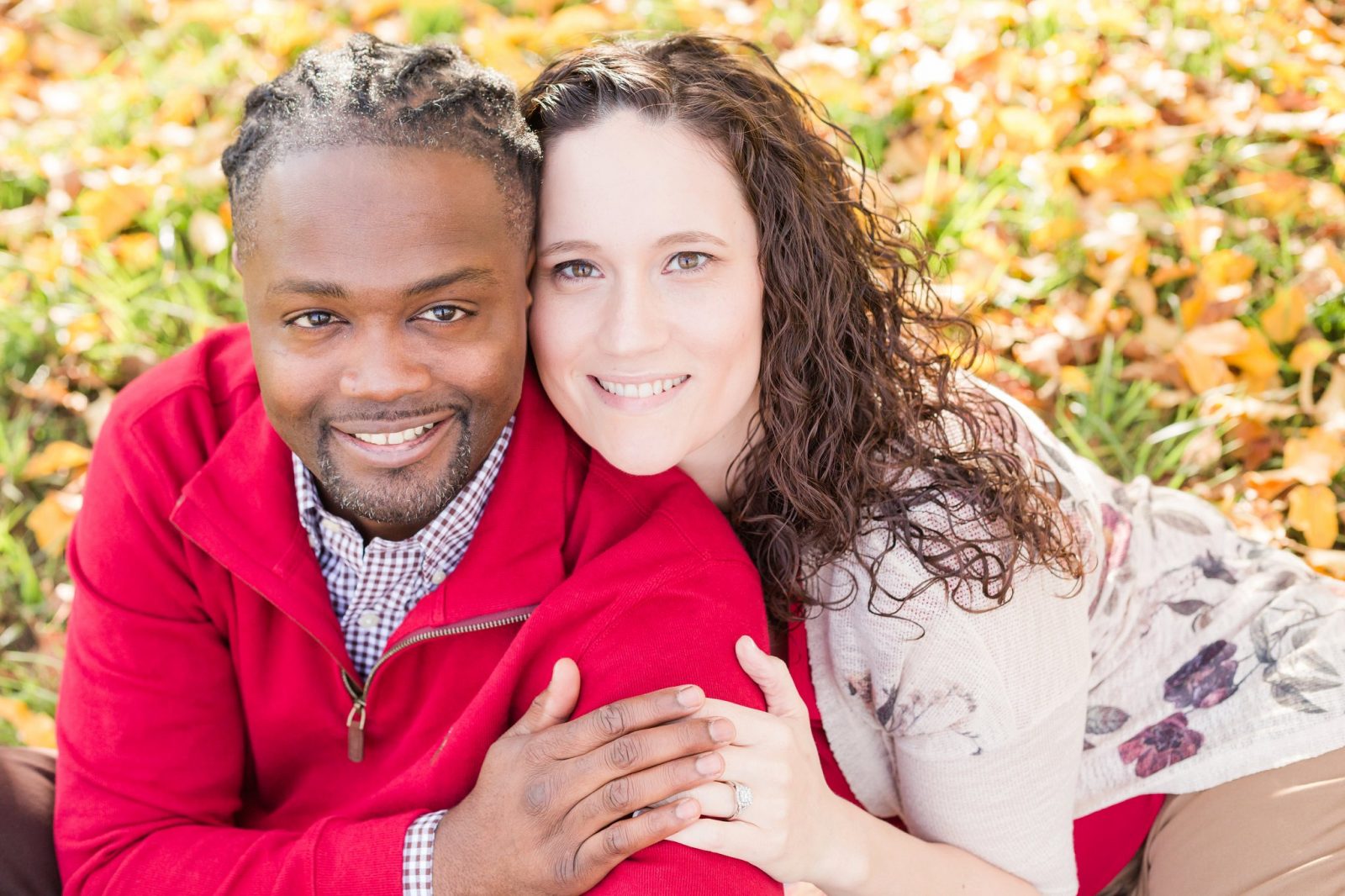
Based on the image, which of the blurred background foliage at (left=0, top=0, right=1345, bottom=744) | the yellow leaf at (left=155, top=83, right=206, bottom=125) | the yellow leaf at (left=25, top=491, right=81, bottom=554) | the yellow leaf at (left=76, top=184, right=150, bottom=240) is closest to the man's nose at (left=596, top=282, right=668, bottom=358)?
the blurred background foliage at (left=0, top=0, right=1345, bottom=744)

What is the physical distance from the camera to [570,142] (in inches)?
76.2

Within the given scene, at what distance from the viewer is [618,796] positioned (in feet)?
5.61

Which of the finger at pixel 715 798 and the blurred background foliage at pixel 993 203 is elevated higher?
the blurred background foliage at pixel 993 203

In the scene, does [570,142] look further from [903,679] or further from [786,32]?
[786,32]

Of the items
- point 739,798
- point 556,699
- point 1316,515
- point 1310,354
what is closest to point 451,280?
point 556,699

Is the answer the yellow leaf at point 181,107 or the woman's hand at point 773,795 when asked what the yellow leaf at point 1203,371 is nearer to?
the woman's hand at point 773,795

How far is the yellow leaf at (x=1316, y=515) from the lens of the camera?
284 cm

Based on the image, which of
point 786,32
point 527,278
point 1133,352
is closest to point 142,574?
point 527,278

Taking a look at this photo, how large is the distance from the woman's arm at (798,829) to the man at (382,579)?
47 millimetres

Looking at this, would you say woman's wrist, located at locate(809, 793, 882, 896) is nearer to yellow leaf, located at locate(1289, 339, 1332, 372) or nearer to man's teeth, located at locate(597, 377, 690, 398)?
man's teeth, located at locate(597, 377, 690, 398)

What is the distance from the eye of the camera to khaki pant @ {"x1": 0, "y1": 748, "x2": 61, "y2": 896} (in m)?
2.10

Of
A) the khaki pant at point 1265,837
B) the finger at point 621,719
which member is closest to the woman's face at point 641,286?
the finger at point 621,719

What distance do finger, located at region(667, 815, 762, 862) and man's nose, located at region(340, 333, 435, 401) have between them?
0.73 metres

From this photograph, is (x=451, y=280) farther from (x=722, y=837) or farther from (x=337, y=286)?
(x=722, y=837)
